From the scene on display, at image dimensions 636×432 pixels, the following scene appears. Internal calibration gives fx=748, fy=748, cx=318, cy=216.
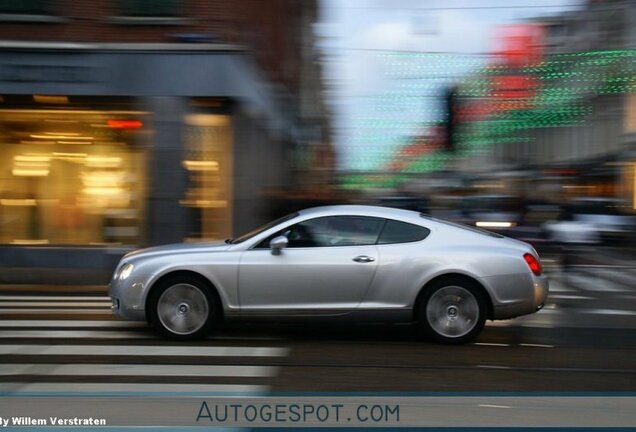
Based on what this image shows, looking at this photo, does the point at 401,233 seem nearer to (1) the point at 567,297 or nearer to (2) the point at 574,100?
(1) the point at 567,297

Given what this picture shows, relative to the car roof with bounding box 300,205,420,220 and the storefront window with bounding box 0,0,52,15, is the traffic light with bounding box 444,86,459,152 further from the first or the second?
the car roof with bounding box 300,205,420,220

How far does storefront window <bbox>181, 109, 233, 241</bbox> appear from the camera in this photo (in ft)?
49.8

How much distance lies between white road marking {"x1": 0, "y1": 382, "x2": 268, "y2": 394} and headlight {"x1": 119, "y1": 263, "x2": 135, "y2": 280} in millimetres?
1954

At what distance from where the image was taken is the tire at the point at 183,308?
7.56m

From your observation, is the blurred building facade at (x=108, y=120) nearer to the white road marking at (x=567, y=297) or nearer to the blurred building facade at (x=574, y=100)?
the white road marking at (x=567, y=297)

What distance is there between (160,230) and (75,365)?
823 centimetres

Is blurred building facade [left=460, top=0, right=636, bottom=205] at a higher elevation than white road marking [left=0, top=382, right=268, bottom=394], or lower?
higher

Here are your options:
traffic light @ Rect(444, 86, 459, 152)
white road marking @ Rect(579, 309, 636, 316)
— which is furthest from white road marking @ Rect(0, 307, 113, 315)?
traffic light @ Rect(444, 86, 459, 152)

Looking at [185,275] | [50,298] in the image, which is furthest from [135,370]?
[50,298]

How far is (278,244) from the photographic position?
747 centimetres

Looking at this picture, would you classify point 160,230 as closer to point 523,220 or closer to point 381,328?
point 381,328

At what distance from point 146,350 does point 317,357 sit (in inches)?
64.8

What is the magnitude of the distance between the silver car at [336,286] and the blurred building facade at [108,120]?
22.8 feet

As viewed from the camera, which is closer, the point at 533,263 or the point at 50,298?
the point at 533,263
